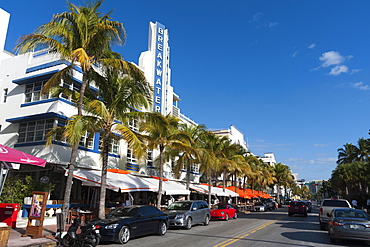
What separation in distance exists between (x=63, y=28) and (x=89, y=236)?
10.0 meters

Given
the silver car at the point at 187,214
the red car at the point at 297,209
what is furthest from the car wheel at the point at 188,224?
the red car at the point at 297,209

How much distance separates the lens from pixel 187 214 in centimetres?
1606

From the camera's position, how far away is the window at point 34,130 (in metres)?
19.9

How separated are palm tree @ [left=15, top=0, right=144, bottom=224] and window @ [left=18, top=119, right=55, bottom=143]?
585 cm

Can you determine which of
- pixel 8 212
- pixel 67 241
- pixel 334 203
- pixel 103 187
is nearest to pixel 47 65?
pixel 103 187

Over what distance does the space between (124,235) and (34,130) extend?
13.2 m

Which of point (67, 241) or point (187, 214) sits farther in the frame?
point (187, 214)

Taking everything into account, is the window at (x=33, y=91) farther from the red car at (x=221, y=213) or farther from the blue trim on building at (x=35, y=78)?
the red car at (x=221, y=213)

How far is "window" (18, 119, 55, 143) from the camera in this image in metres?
19.9

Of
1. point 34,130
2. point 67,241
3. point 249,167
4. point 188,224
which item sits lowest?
point 188,224

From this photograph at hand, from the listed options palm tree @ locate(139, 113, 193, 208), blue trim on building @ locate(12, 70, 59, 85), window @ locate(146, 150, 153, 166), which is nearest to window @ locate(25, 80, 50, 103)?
blue trim on building @ locate(12, 70, 59, 85)

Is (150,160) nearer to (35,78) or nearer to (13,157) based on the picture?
(35,78)

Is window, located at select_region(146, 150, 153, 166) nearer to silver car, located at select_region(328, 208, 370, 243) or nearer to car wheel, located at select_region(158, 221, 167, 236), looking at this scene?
car wheel, located at select_region(158, 221, 167, 236)

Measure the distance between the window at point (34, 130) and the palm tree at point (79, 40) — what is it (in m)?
5.85
